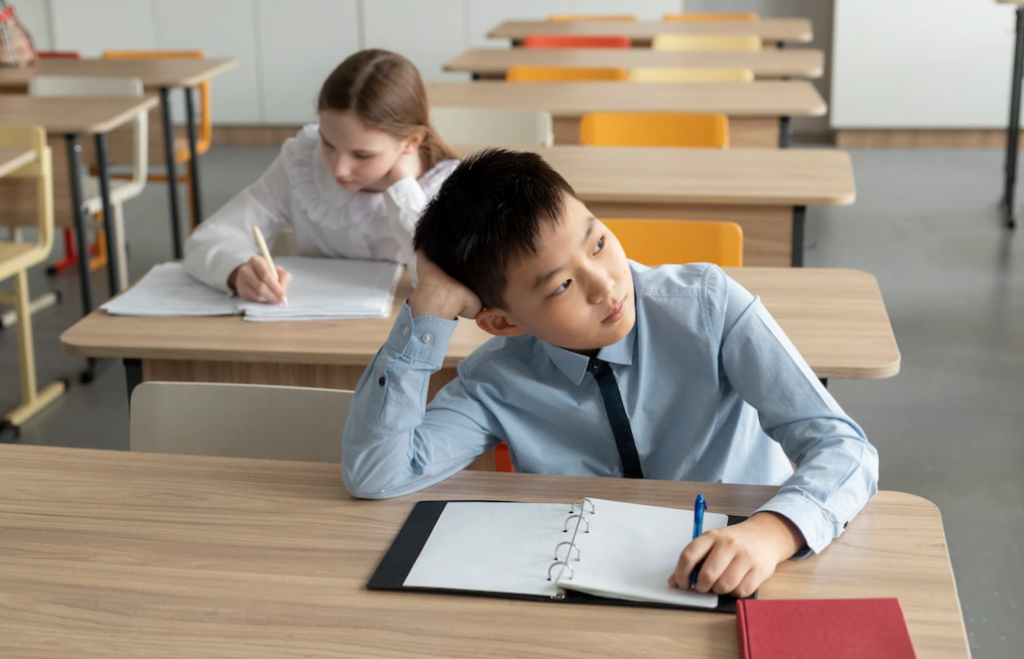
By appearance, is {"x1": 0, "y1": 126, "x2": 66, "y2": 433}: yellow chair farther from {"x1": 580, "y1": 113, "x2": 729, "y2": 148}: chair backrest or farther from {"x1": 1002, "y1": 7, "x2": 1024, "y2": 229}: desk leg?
{"x1": 1002, "y1": 7, "x2": 1024, "y2": 229}: desk leg

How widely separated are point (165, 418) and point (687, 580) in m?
0.78

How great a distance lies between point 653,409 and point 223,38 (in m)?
5.95

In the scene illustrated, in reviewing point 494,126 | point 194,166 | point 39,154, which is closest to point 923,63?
point 494,126

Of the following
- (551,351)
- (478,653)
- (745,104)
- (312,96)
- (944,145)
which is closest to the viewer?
(478,653)

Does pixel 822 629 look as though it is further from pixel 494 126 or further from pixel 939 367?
pixel 939 367

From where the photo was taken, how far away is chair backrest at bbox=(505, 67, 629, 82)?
13.2 feet

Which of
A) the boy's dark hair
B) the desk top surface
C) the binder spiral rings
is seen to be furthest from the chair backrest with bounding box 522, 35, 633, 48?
the binder spiral rings

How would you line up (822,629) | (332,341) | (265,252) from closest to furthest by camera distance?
(822,629) → (332,341) → (265,252)

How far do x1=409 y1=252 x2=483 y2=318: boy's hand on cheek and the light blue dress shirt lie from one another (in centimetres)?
1

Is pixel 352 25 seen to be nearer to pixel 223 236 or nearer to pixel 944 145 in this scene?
pixel 944 145

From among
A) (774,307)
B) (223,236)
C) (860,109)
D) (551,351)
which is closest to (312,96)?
(860,109)

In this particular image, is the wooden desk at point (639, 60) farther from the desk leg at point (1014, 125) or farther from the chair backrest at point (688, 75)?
the desk leg at point (1014, 125)

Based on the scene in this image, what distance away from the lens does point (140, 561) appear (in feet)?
3.42

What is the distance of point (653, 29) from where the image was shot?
522 centimetres
